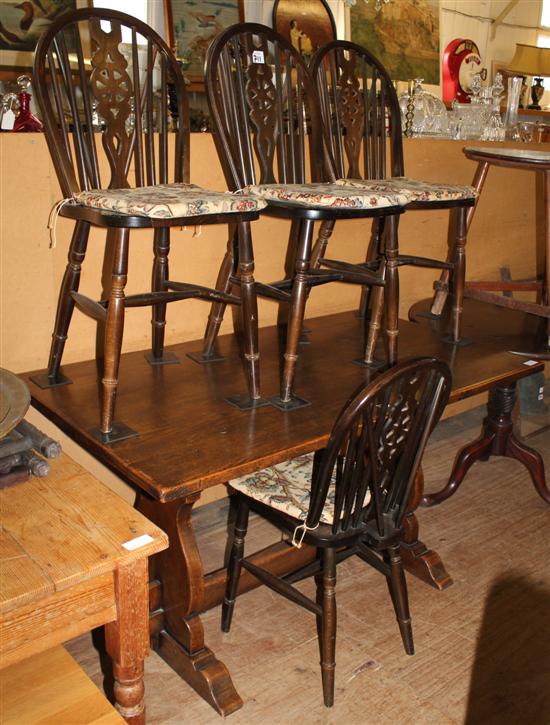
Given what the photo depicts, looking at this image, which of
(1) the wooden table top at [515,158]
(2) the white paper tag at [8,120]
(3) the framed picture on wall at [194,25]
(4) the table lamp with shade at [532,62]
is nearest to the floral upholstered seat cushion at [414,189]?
(1) the wooden table top at [515,158]

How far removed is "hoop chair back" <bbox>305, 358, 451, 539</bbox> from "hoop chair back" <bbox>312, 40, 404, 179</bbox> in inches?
39.8

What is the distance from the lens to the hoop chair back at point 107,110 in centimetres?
182

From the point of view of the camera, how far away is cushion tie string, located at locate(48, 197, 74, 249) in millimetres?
1803

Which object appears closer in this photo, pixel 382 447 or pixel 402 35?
pixel 382 447

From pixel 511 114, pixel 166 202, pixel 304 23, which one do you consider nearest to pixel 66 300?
pixel 166 202

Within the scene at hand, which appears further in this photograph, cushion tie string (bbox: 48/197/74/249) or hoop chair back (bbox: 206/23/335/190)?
hoop chair back (bbox: 206/23/335/190)

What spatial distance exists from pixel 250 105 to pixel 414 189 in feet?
1.83

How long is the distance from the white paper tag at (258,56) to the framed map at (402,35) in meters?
1.99

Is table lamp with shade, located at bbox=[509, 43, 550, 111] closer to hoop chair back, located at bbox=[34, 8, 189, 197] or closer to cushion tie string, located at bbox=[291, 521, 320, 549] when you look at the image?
hoop chair back, located at bbox=[34, 8, 189, 197]

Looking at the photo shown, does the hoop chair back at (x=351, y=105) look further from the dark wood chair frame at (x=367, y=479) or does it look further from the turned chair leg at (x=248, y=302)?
the dark wood chair frame at (x=367, y=479)

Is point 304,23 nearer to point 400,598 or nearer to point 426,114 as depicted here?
point 426,114

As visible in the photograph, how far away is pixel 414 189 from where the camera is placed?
7.31 feet

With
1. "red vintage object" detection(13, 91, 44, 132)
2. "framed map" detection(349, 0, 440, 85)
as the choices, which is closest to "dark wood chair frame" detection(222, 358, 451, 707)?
"red vintage object" detection(13, 91, 44, 132)

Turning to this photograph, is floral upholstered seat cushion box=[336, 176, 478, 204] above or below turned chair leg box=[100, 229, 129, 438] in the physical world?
above
